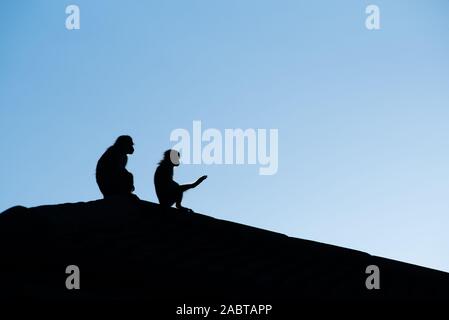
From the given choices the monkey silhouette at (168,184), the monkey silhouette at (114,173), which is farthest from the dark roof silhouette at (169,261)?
the monkey silhouette at (114,173)

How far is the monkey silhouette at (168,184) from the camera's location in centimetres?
949

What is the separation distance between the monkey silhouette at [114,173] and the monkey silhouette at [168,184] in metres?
0.73

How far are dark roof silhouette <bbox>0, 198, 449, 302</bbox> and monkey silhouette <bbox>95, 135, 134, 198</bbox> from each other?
4.35 feet

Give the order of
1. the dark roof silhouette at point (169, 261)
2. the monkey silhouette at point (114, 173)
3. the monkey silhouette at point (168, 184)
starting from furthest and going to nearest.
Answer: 1. the monkey silhouette at point (114, 173)
2. the monkey silhouette at point (168, 184)
3. the dark roof silhouette at point (169, 261)

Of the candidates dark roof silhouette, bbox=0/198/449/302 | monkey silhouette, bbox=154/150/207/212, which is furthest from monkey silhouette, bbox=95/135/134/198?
dark roof silhouette, bbox=0/198/449/302

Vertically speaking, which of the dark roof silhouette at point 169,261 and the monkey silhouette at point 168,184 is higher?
the monkey silhouette at point 168,184

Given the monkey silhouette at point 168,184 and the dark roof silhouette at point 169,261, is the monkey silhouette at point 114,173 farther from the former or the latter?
the dark roof silhouette at point 169,261

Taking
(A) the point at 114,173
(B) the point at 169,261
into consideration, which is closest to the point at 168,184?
(A) the point at 114,173

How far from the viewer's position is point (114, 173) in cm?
988
